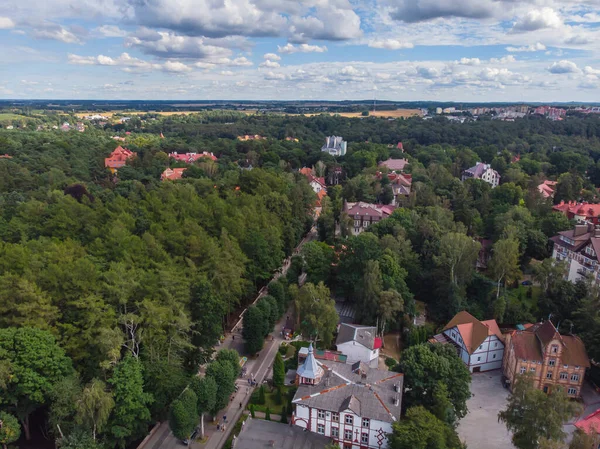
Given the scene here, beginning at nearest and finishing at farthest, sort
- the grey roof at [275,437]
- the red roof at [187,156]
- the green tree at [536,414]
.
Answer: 1. the green tree at [536,414]
2. the grey roof at [275,437]
3. the red roof at [187,156]

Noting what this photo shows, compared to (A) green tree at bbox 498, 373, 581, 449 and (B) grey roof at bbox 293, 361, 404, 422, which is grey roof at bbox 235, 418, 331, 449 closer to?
(B) grey roof at bbox 293, 361, 404, 422

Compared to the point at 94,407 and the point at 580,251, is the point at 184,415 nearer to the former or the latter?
the point at 94,407

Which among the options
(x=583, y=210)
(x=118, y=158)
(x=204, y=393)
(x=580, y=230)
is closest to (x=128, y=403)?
(x=204, y=393)

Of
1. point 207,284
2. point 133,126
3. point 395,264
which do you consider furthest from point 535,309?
point 133,126

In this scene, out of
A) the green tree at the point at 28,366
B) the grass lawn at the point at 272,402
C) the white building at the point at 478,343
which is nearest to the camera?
the green tree at the point at 28,366

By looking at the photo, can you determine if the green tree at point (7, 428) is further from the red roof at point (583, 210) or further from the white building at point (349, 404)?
the red roof at point (583, 210)

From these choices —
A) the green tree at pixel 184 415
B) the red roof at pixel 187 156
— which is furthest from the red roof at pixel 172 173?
the green tree at pixel 184 415

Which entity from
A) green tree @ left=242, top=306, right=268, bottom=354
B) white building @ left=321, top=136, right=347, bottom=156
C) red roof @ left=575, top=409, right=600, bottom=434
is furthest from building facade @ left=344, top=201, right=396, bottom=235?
white building @ left=321, top=136, right=347, bottom=156
